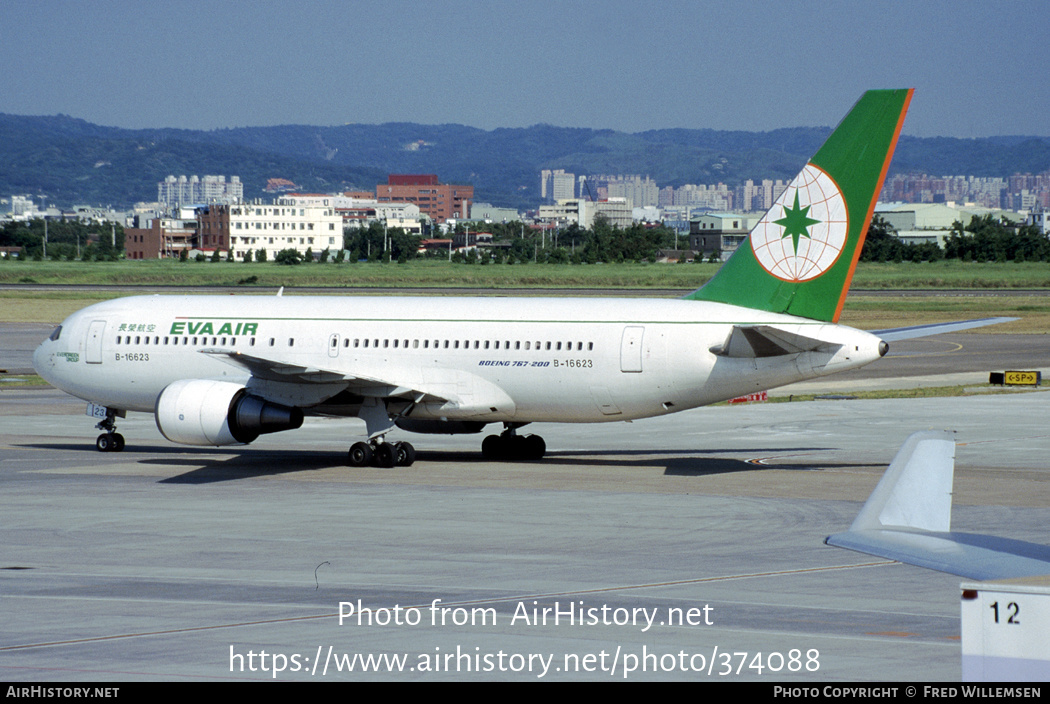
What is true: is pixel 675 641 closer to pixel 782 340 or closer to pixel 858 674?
pixel 858 674

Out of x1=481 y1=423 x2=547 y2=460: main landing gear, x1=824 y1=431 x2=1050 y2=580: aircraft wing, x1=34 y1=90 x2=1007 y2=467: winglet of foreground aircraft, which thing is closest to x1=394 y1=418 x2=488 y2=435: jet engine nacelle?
x1=34 y1=90 x2=1007 y2=467: winglet of foreground aircraft

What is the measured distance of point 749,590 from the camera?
17922mm

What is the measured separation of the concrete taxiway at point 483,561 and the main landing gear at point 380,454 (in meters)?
0.50

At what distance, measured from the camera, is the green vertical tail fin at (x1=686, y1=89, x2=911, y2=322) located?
97.1 feet

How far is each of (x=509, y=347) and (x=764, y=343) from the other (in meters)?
6.32

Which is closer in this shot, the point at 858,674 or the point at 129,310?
the point at 858,674

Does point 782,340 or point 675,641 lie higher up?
point 782,340

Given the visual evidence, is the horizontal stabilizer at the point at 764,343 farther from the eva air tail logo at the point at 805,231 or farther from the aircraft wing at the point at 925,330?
the aircraft wing at the point at 925,330

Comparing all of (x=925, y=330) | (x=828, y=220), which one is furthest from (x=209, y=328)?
(x=925, y=330)

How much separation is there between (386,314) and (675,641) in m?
19.9

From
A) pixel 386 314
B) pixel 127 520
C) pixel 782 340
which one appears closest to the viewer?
pixel 127 520

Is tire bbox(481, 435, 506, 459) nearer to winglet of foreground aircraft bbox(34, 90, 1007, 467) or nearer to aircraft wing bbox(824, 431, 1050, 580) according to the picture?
winglet of foreground aircraft bbox(34, 90, 1007, 467)

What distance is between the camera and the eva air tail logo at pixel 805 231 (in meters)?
30.0

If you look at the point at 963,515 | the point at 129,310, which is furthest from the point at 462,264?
the point at 963,515
